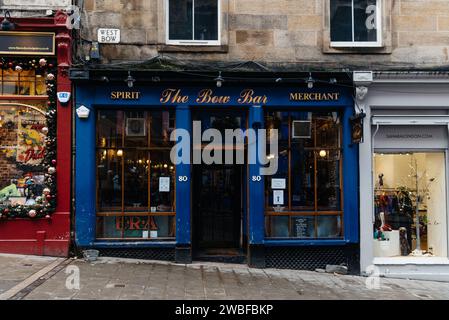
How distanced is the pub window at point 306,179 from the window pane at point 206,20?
2319 mm

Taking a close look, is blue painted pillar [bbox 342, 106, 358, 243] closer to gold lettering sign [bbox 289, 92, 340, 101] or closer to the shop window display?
gold lettering sign [bbox 289, 92, 340, 101]

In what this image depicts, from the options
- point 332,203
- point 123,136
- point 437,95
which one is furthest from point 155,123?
point 437,95

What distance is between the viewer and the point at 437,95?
11555mm

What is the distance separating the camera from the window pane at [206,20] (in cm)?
1163

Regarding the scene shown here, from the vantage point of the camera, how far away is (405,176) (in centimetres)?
1199

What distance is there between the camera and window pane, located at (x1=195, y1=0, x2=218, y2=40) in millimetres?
11633

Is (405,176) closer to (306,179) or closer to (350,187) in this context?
(350,187)

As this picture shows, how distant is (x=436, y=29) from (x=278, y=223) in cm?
583

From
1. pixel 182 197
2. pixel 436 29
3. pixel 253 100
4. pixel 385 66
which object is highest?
pixel 436 29

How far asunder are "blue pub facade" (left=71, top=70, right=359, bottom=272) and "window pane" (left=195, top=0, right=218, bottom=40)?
3.81 feet

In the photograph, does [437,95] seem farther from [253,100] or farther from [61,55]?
[61,55]

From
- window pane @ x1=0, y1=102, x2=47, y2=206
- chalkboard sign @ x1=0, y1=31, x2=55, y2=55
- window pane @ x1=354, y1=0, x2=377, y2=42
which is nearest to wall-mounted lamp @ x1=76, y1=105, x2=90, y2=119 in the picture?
window pane @ x1=0, y1=102, x2=47, y2=206

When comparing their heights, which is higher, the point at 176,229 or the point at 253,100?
the point at 253,100

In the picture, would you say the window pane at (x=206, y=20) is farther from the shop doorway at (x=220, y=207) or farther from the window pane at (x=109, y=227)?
the window pane at (x=109, y=227)
